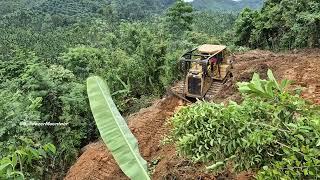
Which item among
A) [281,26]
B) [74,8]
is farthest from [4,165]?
[74,8]

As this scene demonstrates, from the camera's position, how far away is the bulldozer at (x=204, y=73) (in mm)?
11297

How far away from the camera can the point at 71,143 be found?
1215 cm

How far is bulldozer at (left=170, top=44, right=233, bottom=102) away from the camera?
1130 cm

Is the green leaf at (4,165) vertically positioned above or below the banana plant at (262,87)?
below

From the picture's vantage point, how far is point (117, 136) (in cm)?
340

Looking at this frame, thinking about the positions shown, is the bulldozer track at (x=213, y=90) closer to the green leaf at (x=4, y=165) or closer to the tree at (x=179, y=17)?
the green leaf at (x=4, y=165)

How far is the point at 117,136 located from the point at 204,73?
26.1 feet

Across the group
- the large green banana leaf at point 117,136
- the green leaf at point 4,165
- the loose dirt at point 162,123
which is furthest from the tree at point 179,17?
the green leaf at point 4,165

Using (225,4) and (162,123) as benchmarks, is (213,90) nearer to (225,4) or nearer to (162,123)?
(162,123)

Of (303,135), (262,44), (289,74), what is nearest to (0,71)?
(289,74)

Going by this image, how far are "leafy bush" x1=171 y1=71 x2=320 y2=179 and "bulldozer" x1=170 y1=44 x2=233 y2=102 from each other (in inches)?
287

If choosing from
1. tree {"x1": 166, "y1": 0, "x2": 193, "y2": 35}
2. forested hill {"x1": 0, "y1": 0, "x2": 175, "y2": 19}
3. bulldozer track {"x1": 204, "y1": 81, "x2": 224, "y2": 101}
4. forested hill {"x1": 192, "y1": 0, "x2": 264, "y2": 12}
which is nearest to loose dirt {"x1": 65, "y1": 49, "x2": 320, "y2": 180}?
bulldozer track {"x1": 204, "y1": 81, "x2": 224, "y2": 101}

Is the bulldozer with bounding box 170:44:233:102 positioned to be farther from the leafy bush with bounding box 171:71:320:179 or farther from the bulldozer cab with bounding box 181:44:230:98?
the leafy bush with bounding box 171:71:320:179

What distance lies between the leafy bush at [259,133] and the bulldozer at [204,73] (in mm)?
7301
